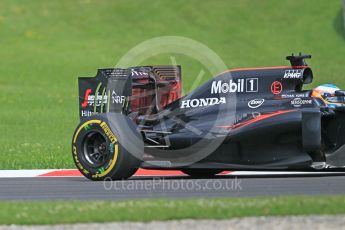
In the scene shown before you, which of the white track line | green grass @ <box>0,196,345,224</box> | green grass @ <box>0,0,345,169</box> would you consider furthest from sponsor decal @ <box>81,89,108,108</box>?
green grass @ <box>0,0,345,169</box>

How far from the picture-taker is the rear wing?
1311 cm

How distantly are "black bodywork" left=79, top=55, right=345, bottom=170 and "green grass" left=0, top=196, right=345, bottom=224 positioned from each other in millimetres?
2712

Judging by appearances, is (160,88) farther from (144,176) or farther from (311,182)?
(311,182)

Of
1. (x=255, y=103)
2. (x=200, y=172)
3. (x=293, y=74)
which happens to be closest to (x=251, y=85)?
(x=255, y=103)

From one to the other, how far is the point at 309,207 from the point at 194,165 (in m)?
4.09

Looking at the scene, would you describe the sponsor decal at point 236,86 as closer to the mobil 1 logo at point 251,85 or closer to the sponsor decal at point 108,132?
the mobil 1 logo at point 251,85

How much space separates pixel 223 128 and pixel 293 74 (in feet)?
3.92

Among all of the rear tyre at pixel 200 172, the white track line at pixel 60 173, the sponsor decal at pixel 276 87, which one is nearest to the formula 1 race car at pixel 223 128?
the sponsor decal at pixel 276 87

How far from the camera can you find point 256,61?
138 ft

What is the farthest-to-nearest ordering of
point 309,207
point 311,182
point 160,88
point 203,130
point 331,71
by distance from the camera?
point 331,71 < point 160,88 < point 203,130 < point 311,182 < point 309,207

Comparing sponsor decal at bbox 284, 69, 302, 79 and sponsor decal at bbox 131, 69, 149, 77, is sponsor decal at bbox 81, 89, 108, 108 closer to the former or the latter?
sponsor decal at bbox 131, 69, 149, 77

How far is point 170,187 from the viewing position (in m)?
11.2

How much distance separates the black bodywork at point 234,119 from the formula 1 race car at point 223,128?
0.01m

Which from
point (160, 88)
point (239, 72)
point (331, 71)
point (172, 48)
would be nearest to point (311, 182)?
point (239, 72)
